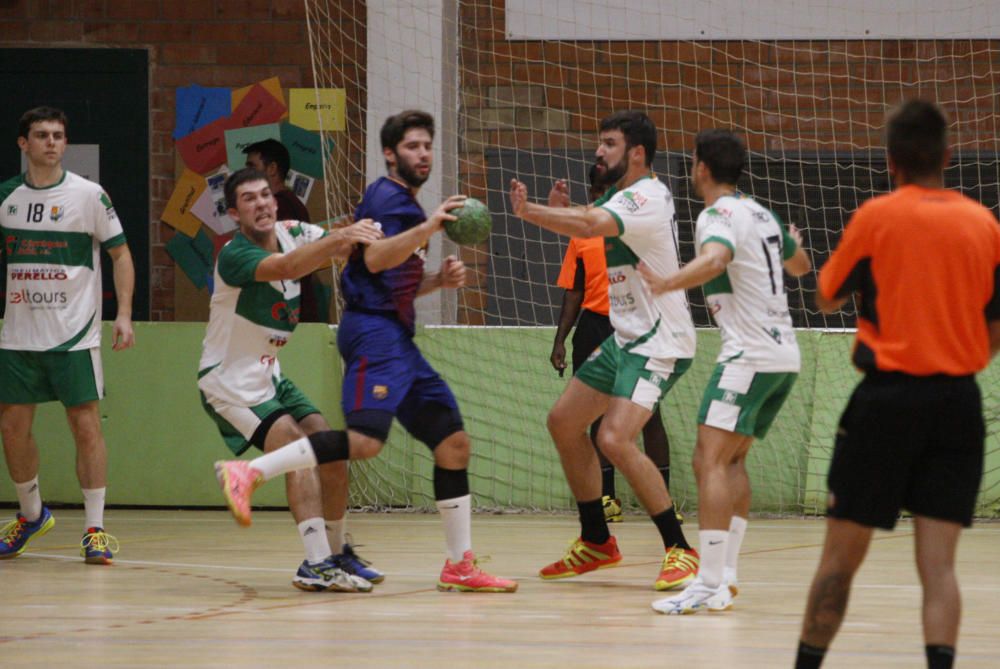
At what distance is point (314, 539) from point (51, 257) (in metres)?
2.31

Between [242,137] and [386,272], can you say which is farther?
[242,137]

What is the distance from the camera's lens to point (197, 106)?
444 inches

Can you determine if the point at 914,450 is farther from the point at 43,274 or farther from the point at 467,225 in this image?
the point at 43,274

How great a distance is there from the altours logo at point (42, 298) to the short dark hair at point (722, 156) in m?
3.37

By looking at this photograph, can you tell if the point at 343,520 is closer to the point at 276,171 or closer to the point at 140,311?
the point at 276,171

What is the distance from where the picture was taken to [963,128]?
34.9 feet

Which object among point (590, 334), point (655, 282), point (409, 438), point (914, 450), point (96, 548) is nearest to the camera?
point (914, 450)

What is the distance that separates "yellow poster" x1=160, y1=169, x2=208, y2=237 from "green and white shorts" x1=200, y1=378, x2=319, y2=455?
5361 millimetres

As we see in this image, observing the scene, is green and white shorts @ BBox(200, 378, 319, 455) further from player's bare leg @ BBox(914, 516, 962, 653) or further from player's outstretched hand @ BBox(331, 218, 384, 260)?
player's bare leg @ BBox(914, 516, 962, 653)

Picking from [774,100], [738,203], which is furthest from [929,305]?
[774,100]

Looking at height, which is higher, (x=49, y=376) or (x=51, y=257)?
(x=51, y=257)

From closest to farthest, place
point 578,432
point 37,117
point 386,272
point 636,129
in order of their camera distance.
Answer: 1. point 386,272
2. point 636,129
3. point 578,432
4. point 37,117

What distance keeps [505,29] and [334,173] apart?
63.6 inches

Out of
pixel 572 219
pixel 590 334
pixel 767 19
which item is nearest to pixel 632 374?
pixel 572 219
